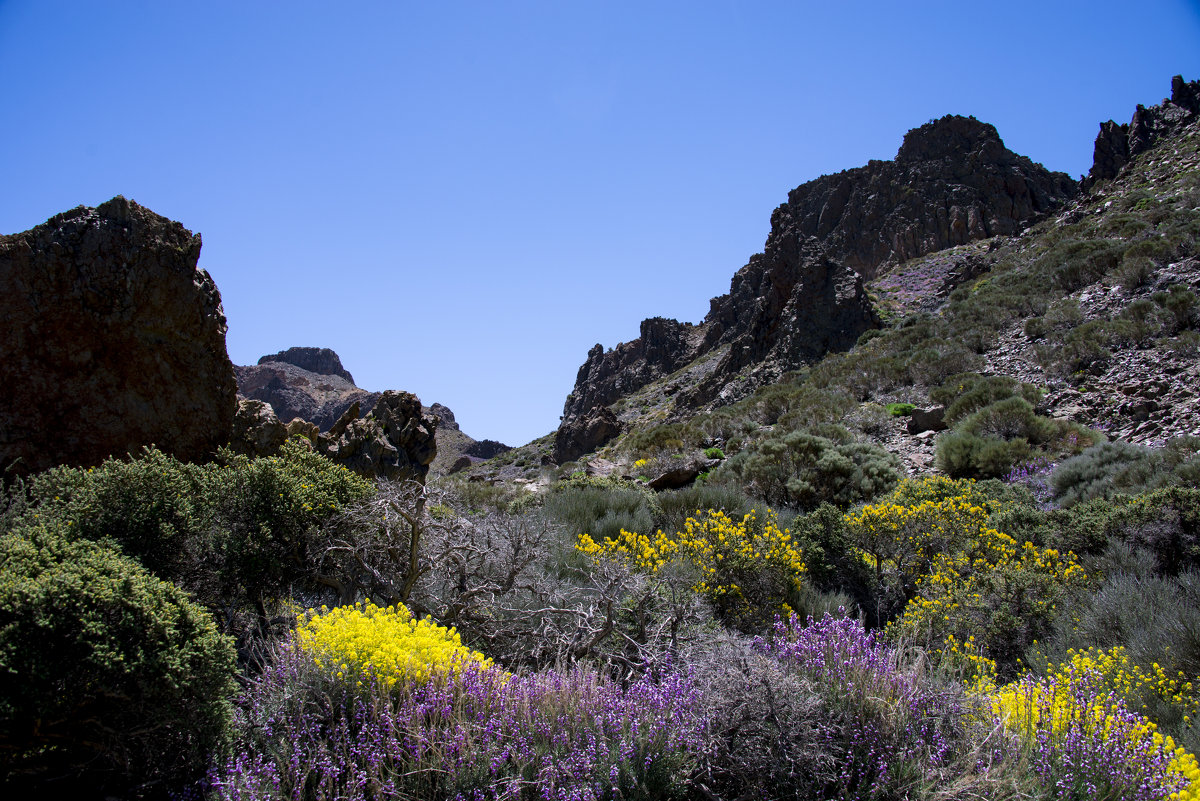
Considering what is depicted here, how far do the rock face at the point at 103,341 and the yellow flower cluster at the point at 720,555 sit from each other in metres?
4.72

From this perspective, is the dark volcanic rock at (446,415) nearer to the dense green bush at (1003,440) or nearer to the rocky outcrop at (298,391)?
the rocky outcrop at (298,391)

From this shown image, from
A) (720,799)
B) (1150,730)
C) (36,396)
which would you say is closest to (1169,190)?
(1150,730)

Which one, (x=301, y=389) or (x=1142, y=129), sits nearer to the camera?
(x=1142, y=129)

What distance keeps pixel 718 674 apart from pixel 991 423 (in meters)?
10.8

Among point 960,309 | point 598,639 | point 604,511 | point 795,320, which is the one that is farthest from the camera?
point 795,320

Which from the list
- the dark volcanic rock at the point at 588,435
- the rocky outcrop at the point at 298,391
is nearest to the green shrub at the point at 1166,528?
the dark volcanic rock at the point at 588,435

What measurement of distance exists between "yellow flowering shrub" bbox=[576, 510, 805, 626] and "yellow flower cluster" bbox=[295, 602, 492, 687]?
2.75 metres

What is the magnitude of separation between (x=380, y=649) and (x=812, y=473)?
9.08m

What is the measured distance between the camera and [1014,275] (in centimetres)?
2573

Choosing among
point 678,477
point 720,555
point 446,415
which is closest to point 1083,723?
point 720,555

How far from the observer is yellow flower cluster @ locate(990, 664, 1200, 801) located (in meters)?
2.71

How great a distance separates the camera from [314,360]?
10619 centimetres

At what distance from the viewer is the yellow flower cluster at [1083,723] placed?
2709 millimetres

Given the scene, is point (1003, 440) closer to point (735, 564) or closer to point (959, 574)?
point (959, 574)
